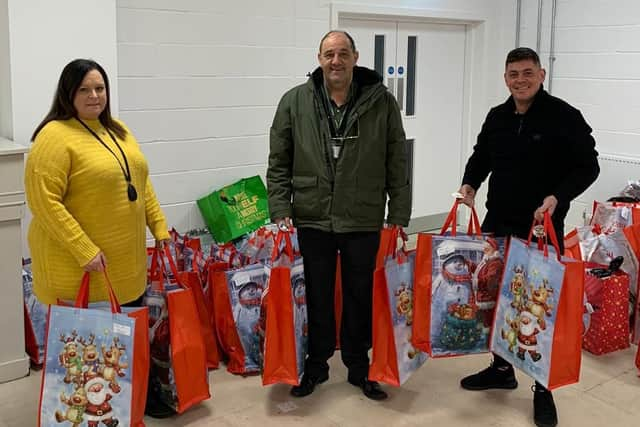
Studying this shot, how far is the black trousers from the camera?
2.92 m

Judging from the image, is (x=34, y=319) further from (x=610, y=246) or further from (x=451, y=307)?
(x=610, y=246)

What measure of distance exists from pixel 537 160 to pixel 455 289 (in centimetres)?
57

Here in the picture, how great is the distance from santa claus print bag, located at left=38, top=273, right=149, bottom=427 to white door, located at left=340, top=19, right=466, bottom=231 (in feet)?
10.5

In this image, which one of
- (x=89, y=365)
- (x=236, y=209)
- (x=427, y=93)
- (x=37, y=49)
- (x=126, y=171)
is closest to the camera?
(x=89, y=365)

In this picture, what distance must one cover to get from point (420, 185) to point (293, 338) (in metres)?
3.05

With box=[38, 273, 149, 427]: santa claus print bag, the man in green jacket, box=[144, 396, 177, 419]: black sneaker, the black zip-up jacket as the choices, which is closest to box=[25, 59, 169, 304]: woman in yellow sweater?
box=[38, 273, 149, 427]: santa claus print bag

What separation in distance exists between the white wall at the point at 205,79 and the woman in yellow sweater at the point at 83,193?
1491mm

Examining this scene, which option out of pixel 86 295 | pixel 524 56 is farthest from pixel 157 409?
pixel 524 56

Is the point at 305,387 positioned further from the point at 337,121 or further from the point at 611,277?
the point at 611,277

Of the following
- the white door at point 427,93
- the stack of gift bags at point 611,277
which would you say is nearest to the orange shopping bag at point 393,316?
the stack of gift bags at point 611,277

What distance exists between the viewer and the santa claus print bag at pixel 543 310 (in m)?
2.59

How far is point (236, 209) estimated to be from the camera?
4.18 metres

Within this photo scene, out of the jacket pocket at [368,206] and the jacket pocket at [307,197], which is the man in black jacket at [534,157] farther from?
the jacket pocket at [307,197]

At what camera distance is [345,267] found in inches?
117
